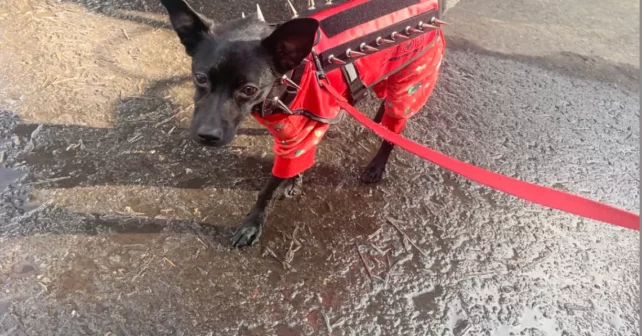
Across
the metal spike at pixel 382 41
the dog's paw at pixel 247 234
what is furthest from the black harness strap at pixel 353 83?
the dog's paw at pixel 247 234

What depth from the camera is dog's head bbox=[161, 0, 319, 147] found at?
2.15 metres

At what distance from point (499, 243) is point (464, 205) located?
0.34 metres

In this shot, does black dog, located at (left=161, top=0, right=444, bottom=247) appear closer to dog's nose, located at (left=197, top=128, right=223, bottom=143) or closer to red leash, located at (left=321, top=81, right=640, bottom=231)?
dog's nose, located at (left=197, top=128, right=223, bottom=143)

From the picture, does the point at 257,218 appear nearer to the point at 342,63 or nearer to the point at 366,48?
the point at 342,63

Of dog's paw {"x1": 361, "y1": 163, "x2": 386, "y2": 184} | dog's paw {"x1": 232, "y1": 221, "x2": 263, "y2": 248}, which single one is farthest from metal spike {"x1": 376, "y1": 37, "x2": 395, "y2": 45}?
dog's paw {"x1": 232, "y1": 221, "x2": 263, "y2": 248}

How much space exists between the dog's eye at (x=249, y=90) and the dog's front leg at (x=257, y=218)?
63 centimetres

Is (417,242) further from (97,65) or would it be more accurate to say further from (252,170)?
(97,65)

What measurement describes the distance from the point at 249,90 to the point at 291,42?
30 centimetres

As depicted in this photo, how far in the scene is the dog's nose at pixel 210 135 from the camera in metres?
2.13

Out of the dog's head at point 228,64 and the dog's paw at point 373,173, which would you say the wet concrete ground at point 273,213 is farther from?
the dog's head at point 228,64

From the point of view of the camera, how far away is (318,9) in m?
2.52

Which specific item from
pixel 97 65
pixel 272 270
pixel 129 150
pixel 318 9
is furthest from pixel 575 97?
pixel 97 65

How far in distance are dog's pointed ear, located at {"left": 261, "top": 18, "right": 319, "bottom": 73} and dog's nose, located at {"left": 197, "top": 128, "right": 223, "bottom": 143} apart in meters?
0.42

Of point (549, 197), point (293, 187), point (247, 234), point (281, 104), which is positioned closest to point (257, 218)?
point (247, 234)
